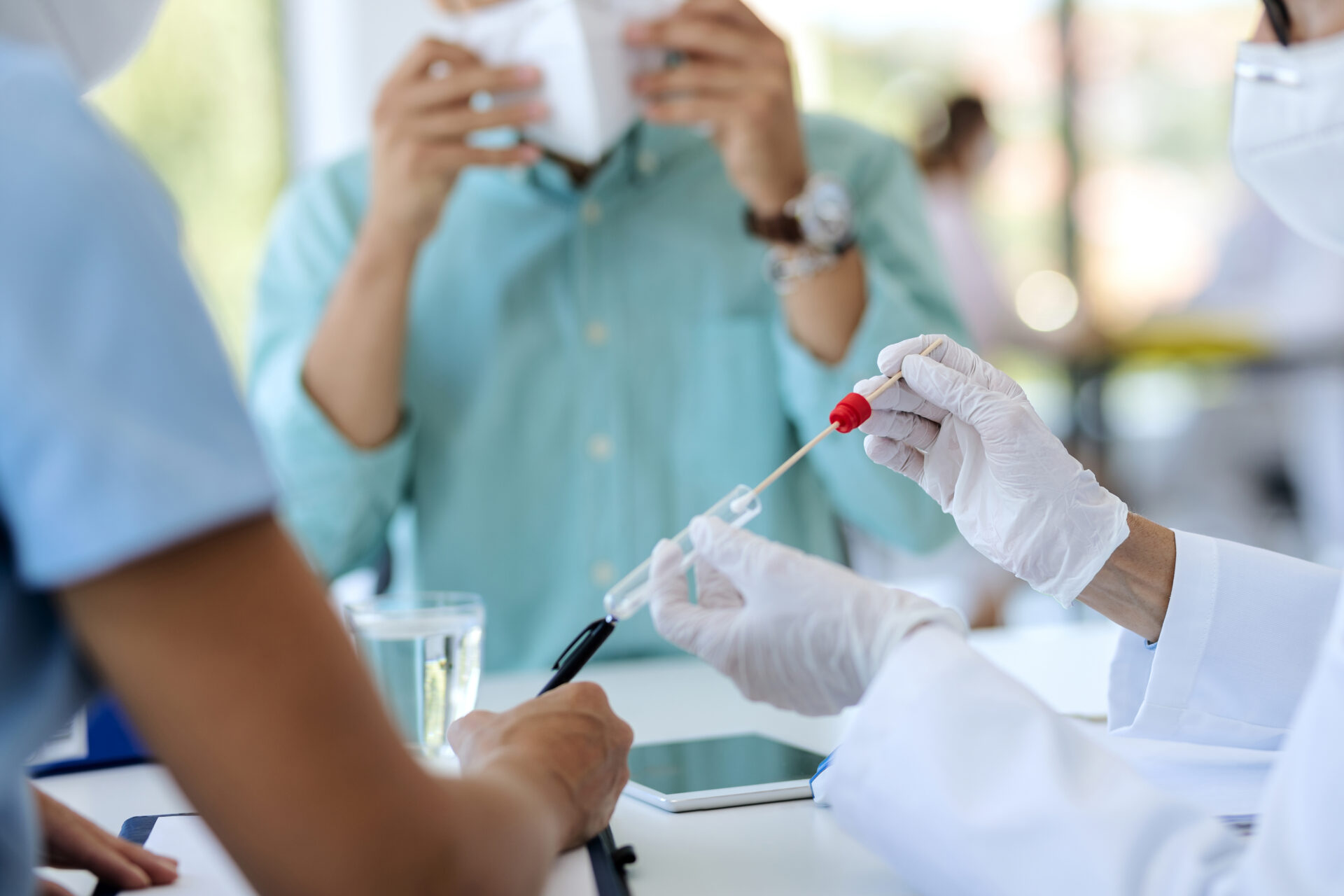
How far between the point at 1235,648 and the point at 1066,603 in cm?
12

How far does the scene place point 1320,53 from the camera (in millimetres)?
790

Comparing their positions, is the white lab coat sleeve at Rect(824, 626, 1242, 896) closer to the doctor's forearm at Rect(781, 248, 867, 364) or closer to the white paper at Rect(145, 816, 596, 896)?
the white paper at Rect(145, 816, 596, 896)

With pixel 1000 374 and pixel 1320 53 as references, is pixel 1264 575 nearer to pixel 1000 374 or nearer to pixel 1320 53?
pixel 1000 374

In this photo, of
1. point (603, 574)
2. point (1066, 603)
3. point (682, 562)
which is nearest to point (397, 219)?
point (603, 574)

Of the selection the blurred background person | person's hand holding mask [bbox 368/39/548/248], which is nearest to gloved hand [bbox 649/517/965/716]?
person's hand holding mask [bbox 368/39/548/248]

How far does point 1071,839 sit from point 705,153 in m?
1.11

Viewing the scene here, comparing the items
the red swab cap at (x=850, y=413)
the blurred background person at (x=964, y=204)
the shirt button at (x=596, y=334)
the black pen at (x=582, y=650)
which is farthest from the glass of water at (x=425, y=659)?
the blurred background person at (x=964, y=204)

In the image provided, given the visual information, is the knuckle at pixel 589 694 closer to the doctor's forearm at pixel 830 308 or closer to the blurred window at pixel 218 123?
the doctor's forearm at pixel 830 308

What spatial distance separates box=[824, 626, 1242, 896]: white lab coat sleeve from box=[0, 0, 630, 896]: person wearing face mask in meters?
0.21

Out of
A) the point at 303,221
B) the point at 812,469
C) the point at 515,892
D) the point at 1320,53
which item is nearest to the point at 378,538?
the point at 303,221

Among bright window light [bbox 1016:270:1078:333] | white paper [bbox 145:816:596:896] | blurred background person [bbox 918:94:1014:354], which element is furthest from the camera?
bright window light [bbox 1016:270:1078:333]

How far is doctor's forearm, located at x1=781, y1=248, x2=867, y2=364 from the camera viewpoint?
128cm

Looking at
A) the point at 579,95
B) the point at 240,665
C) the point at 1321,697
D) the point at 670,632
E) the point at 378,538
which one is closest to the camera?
the point at 240,665

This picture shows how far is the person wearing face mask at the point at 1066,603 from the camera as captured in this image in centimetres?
49
